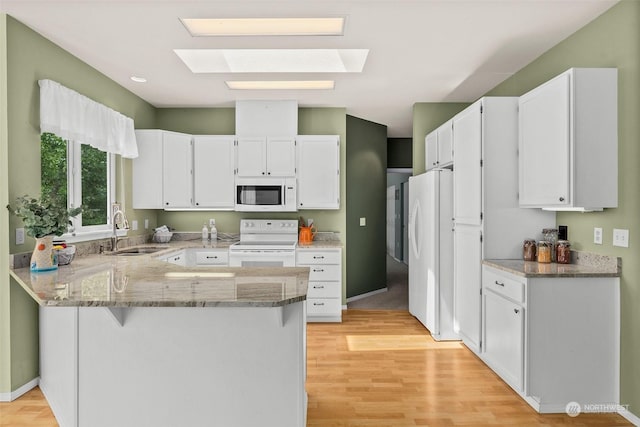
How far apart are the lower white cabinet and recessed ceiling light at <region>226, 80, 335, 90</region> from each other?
9.02 ft

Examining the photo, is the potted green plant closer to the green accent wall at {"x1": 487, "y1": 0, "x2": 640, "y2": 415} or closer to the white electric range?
the white electric range

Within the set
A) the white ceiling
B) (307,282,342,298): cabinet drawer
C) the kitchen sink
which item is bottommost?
(307,282,342,298): cabinet drawer

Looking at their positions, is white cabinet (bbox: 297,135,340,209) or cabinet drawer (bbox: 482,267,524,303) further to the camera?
white cabinet (bbox: 297,135,340,209)

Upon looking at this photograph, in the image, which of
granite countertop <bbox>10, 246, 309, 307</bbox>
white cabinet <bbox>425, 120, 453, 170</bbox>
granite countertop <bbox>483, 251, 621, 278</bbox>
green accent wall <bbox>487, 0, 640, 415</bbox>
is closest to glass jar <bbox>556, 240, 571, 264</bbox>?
granite countertop <bbox>483, 251, 621, 278</bbox>

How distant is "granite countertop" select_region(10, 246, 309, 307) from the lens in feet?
6.13

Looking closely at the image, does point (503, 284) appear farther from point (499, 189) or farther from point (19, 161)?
point (19, 161)

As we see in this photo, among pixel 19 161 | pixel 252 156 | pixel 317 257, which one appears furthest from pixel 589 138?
pixel 19 161

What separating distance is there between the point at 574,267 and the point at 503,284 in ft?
1.55

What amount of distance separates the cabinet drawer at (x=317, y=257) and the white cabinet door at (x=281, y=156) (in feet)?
3.10

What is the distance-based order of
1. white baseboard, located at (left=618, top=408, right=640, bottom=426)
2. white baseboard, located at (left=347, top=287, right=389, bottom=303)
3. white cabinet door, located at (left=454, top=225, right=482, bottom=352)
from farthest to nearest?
white baseboard, located at (left=347, top=287, right=389, bottom=303) < white cabinet door, located at (left=454, top=225, right=482, bottom=352) < white baseboard, located at (left=618, top=408, right=640, bottom=426)

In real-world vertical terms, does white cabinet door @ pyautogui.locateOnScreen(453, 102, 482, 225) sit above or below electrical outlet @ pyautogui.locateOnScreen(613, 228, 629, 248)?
above

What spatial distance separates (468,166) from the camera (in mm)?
3740

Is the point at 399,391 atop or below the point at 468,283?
below

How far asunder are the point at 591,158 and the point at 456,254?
1.61 meters
